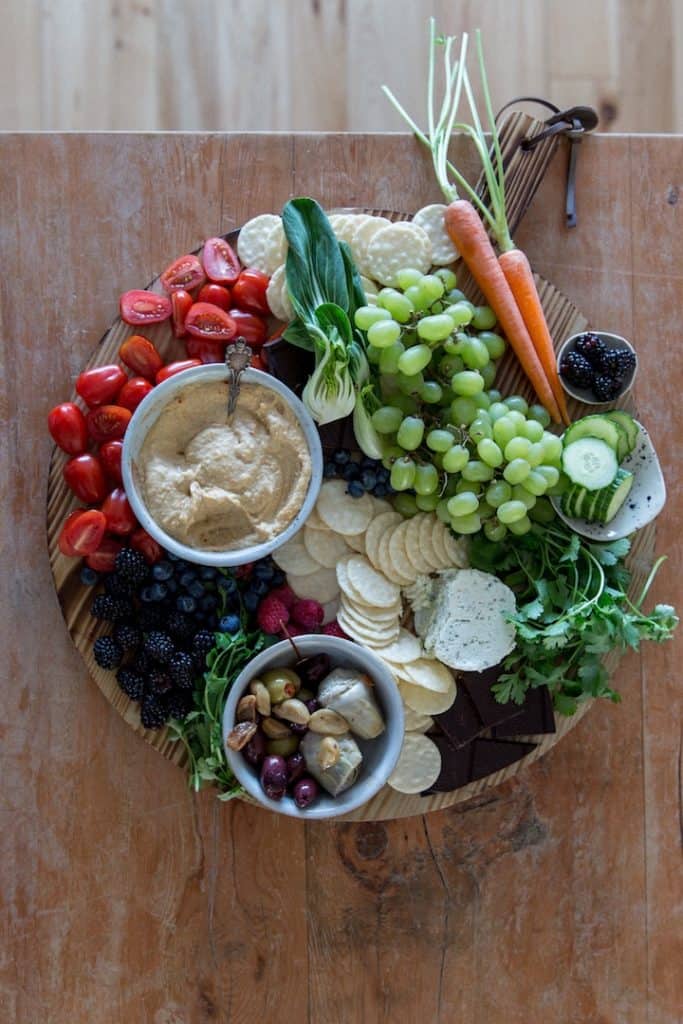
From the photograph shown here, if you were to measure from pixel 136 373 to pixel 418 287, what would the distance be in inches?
22.4

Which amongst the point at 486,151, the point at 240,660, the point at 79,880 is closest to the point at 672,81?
the point at 486,151

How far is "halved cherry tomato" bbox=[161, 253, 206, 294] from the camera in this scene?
6.01 ft

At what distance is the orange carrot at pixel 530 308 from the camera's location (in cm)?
185

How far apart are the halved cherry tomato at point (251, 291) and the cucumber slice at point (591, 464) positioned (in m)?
0.66

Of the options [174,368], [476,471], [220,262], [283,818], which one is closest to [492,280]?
[476,471]

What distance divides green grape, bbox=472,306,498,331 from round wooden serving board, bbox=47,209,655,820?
4 cm

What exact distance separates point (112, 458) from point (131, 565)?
21 centimetres

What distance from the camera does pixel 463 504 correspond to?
5.70ft

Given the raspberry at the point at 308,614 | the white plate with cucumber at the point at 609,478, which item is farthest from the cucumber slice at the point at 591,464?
the raspberry at the point at 308,614

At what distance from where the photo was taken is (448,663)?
5.88 feet

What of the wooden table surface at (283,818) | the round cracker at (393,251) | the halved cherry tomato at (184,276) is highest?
the round cracker at (393,251)

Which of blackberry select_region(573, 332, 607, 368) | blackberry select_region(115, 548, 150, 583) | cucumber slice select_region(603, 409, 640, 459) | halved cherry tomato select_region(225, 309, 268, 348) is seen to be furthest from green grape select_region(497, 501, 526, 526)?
blackberry select_region(115, 548, 150, 583)

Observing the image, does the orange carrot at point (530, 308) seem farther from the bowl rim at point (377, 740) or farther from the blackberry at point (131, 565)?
the blackberry at point (131, 565)

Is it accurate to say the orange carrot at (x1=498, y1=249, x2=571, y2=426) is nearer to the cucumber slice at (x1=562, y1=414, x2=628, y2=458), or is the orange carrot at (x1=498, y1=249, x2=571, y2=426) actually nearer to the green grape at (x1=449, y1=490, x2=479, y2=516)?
the cucumber slice at (x1=562, y1=414, x2=628, y2=458)
